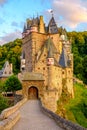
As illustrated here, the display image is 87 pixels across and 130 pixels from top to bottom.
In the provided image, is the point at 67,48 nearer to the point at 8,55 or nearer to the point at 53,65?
the point at 53,65

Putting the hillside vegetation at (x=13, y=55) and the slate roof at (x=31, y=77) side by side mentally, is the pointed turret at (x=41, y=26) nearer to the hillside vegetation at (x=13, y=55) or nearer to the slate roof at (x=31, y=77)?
the slate roof at (x=31, y=77)

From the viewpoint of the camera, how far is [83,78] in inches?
3049

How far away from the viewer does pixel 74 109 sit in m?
49.1

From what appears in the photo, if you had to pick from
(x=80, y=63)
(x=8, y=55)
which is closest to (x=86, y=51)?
(x=80, y=63)

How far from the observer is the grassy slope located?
45.2 m

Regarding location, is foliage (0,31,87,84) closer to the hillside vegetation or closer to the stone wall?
the hillside vegetation

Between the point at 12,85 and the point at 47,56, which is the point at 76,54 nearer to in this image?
the point at 12,85

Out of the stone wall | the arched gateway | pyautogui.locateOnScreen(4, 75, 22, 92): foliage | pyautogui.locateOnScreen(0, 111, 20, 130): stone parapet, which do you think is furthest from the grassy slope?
pyautogui.locateOnScreen(0, 111, 20, 130): stone parapet

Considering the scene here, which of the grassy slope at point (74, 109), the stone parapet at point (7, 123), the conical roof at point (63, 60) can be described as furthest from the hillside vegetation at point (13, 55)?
the stone parapet at point (7, 123)

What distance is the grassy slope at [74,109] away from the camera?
45162 millimetres

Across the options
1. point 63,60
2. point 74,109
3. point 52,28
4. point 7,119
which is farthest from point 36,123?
point 52,28

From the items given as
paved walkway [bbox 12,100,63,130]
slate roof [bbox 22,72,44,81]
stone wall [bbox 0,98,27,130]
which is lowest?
paved walkway [bbox 12,100,63,130]

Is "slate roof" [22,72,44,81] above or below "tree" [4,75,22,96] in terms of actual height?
above

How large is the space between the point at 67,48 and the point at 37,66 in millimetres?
13119
